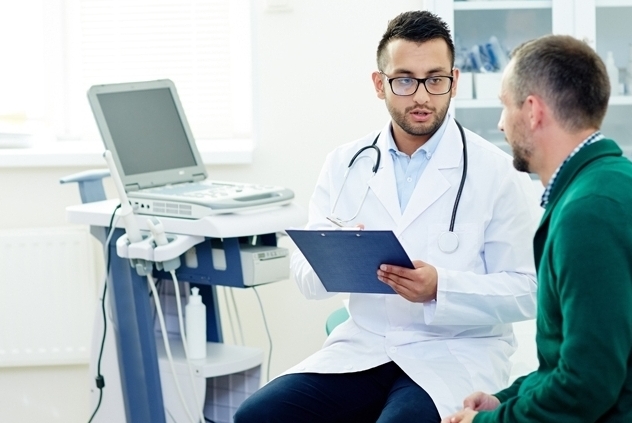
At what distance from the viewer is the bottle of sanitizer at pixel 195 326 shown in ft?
7.39

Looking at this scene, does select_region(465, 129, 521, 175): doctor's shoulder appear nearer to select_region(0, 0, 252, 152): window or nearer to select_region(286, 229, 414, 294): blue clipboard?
select_region(286, 229, 414, 294): blue clipboard

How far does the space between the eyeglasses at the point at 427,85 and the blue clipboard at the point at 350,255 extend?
424mm

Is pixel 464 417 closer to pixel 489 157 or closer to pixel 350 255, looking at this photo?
pixel 350 255

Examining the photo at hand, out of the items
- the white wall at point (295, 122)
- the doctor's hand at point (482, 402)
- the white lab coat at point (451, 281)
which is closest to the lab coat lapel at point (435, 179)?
the white lab coat at point (451, 281)

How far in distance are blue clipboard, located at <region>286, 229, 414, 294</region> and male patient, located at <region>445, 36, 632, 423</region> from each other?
32cm

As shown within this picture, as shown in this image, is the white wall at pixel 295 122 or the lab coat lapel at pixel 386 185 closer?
the lab coat lapel at pixel 386 185

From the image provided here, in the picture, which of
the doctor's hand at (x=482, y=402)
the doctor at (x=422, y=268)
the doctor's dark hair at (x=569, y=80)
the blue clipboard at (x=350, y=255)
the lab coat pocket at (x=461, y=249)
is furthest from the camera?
the lab coat pocket at (x=461, y=249)

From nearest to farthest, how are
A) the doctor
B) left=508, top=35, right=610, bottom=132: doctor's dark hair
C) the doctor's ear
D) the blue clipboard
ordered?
left=508, top=35, right=610, bottom=132: doctor's dark hair, the blue clipboard, the doctor, the doctor's ear

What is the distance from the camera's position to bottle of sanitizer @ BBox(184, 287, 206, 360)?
7.39 feet

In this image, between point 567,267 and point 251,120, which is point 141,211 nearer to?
point 251,120

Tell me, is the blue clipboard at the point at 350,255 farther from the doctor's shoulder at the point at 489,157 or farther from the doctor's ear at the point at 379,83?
the doctor's ear at the point at 379,83

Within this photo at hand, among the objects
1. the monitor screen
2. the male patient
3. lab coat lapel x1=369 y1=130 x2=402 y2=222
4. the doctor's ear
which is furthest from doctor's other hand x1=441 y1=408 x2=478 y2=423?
the monitor screen

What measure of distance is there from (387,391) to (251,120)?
1.33 m

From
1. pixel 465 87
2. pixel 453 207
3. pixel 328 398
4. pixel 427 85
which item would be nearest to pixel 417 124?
pixel 427 85
